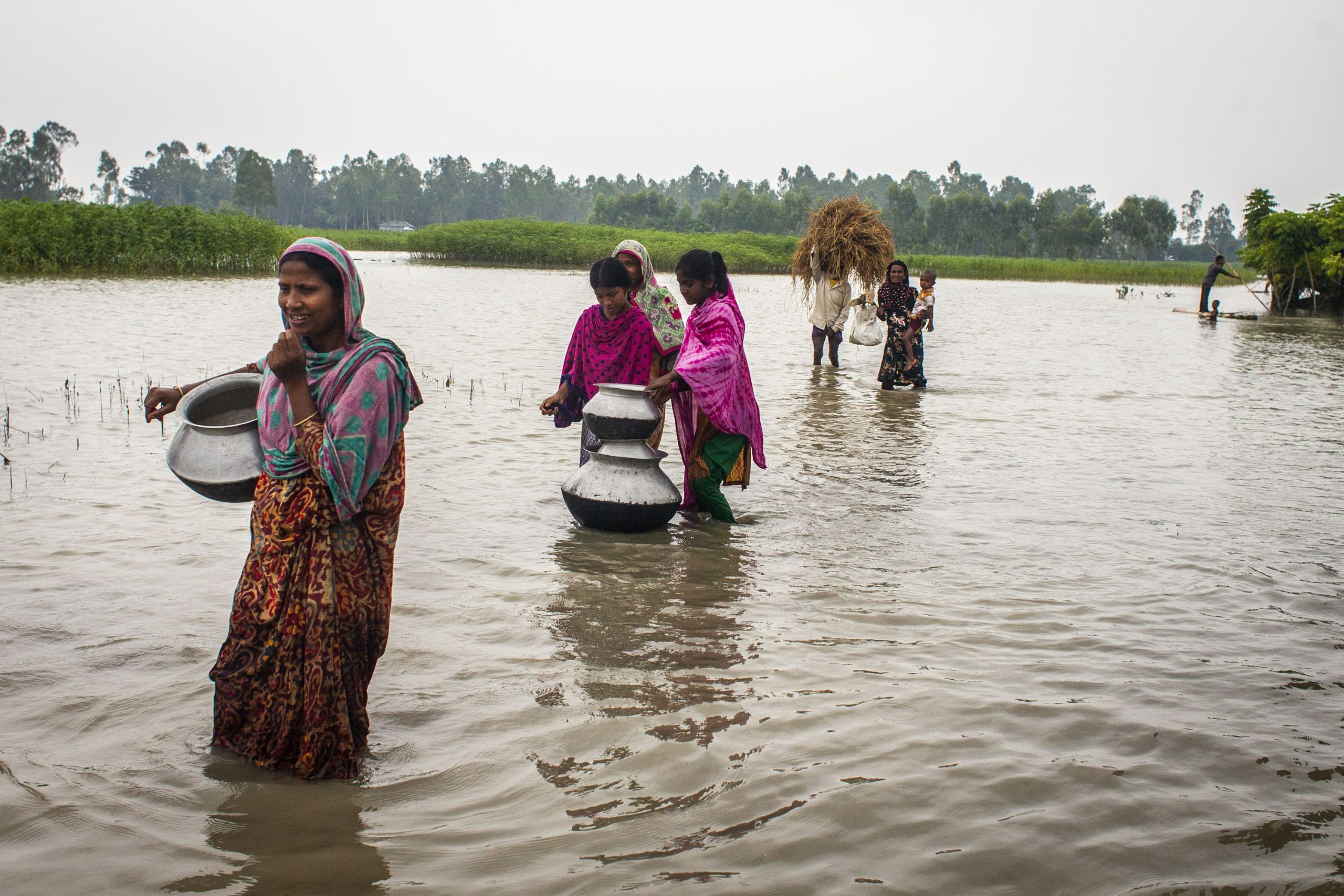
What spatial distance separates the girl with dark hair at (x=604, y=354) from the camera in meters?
5.63

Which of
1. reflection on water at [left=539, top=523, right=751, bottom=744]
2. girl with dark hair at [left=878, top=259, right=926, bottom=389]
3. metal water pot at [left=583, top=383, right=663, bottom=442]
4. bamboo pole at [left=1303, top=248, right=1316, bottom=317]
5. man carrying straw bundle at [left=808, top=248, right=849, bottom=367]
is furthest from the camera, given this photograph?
bamboo pole at [left=1303, top=248, right=1316, bottom=317]

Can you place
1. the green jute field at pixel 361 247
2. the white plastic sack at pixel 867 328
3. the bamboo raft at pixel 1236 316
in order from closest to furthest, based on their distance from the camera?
the white plastic sack at pixel 867 328 < the green jute field at pixel 361 247 < the bamboo raft at pixel 1236 316

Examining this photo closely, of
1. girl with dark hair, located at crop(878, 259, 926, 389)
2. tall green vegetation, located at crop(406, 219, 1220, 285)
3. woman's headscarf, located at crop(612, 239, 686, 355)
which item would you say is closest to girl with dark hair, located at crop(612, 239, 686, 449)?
woman's headscarf, located at crop(612, 239, 686, 355)

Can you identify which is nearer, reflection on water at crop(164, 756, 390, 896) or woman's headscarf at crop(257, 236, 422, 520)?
reflection on water at crop(164, 756, 390, 896)

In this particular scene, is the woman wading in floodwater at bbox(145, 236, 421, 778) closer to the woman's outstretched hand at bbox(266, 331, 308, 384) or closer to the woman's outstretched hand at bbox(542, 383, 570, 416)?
the woman's outstretched hand at bbox(266, 331, 308, 384)

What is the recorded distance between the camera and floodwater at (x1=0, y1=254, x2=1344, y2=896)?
100 inches

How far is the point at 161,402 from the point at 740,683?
6.83ft

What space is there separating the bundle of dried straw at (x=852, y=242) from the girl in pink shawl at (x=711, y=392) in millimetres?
7934

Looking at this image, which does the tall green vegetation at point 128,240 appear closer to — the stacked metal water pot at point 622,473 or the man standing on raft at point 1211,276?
the stacked metal water pot at point 622,473

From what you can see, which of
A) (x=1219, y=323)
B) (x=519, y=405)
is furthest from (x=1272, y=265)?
(x=519, y=405)

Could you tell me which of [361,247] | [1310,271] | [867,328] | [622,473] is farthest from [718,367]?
[361,247]

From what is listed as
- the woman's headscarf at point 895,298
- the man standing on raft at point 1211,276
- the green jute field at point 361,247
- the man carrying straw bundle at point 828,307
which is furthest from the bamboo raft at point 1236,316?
the green jute field at point 361,247

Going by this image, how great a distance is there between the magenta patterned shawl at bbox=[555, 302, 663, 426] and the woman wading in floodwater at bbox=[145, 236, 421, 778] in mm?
2937

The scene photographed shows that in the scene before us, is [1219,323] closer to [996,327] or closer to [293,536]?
[996,327]
